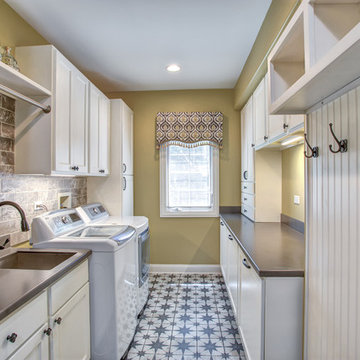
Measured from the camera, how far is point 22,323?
103 cm

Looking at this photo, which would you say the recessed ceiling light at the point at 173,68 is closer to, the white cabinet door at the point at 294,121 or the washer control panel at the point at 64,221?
the white cabinet door at the point at 294,121

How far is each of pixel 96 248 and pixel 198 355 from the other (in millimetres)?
1164

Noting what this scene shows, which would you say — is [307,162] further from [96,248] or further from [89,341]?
[89,341]

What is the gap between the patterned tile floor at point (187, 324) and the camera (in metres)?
1.94

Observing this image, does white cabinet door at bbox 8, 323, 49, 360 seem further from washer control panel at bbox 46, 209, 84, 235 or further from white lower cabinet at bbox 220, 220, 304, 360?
white lower cabinet at bbox 220, 220, 304, 360

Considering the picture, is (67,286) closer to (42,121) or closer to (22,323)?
(22,323)

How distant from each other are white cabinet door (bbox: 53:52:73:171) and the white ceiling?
382 mm

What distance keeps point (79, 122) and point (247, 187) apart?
2009 millimetres

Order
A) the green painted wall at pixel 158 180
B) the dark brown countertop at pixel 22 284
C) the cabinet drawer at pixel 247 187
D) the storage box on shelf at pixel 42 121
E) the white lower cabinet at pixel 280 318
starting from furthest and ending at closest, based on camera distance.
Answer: the green painted wall at pixel 158 180
the cabinet drawer at pixel 247 187
the storage box on shelf at pixel 42 121
the white lower cabinet at pixel 280 318
the dark brown countertop at pixel 22 284

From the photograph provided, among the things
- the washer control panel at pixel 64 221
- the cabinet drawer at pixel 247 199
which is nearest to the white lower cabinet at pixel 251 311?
the cabinet drawer at pixel 247 199

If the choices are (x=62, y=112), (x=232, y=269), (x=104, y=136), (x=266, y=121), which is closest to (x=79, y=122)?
(x=62, y=112)

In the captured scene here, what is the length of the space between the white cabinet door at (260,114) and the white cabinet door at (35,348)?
2078 millimetres

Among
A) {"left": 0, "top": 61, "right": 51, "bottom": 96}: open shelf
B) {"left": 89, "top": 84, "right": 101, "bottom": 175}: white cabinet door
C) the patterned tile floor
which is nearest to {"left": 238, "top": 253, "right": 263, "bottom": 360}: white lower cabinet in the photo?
the patterned tile floor

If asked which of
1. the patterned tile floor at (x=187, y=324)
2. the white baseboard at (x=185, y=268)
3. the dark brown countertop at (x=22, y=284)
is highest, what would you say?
the dark brown countertop at (x=22, y=284)
